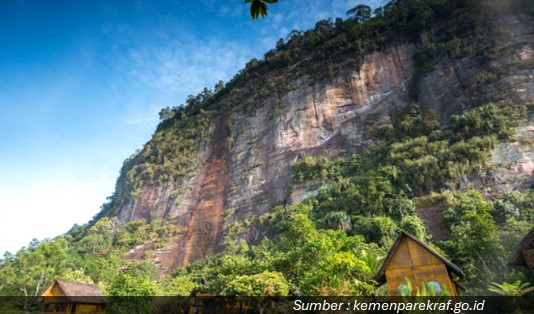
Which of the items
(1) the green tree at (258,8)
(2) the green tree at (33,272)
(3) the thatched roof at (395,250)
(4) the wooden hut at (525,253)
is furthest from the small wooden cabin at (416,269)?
(2) the green tree at (33,272)

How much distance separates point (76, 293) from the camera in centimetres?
2258

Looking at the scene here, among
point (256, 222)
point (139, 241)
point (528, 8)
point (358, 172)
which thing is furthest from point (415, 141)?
point (139, 241)

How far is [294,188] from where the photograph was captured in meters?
37.8

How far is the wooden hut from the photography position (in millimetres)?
11539

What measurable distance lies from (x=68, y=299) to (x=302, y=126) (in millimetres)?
31274

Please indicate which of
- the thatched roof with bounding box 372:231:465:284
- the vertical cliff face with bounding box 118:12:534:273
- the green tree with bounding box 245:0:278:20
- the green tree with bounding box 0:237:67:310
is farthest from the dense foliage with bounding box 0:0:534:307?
the green tree with bounding box 245:0:278:20

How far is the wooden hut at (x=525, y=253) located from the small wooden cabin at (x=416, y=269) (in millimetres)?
2045

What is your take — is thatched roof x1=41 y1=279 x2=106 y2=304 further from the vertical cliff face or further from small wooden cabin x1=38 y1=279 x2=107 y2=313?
the vertical cliff face

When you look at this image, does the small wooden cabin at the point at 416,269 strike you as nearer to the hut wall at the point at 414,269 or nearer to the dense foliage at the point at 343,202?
the hut wall at the point at 414,269

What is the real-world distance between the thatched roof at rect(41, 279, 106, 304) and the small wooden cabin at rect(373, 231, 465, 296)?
2002cm

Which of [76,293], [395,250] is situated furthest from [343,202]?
[76,293]

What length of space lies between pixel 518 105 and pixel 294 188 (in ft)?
74.0

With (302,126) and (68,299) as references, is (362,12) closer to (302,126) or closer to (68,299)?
(302,126)

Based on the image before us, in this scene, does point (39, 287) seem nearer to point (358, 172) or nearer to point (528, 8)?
point (358, 172)
